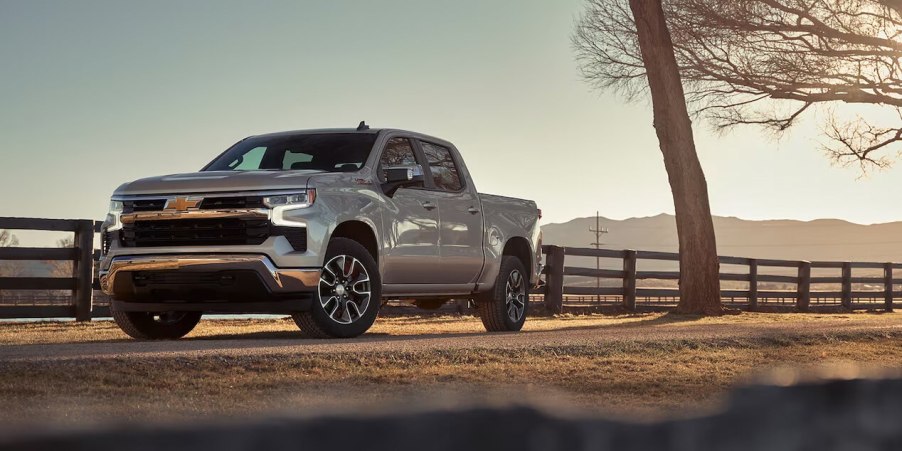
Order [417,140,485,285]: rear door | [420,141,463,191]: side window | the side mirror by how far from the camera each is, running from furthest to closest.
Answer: [420,141,463,191]: side window < [417,140,485,285]: rear door < the side mirror

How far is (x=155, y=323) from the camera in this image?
1038 centimetres

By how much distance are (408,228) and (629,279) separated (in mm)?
12024

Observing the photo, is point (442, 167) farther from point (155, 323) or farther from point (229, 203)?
point (155, 323)

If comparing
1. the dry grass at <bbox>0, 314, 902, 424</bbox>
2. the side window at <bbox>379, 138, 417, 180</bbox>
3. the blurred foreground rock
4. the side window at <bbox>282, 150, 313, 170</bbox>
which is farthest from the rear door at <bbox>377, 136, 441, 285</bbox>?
the blurred foreground rock

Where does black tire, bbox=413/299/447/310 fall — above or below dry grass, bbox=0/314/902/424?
above

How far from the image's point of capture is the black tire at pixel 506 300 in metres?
11.7

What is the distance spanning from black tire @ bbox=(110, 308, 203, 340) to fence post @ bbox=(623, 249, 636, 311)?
38.8 ft

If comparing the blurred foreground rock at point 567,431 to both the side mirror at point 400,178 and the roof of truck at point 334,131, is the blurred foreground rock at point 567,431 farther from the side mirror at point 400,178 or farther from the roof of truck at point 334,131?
the roof of truck at point 334,131

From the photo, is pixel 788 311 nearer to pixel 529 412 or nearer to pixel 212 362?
pixel 212 362

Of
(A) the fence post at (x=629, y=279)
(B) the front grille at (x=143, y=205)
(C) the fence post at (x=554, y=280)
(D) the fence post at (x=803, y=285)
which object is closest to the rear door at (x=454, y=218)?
(B) the front grille at (x=143, y=205)

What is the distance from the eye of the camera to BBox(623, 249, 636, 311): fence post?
21219 millimetres

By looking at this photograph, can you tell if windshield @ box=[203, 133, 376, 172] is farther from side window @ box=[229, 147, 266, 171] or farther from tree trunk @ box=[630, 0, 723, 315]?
tree trunk @ box=[630, 0, 723, 315]

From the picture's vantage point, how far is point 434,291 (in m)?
10.8

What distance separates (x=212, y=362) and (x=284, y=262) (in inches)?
85.8
